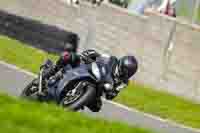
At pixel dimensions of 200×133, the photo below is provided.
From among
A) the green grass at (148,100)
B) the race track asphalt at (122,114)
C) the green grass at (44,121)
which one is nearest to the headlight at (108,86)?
the race track asphalt at (122,114)

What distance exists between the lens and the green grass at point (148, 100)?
A: 16297 millimetres

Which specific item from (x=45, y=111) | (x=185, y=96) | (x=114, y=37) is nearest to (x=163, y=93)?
(x=185, y=96)

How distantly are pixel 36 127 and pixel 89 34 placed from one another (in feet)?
53.7

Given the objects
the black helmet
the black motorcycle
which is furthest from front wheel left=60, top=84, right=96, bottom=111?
the black helmet

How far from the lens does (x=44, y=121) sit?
7.52 meters

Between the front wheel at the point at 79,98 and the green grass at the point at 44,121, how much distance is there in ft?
7.25

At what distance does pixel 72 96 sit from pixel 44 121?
3769 millimetres

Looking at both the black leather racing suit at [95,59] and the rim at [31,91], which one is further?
the rim at [31,91]

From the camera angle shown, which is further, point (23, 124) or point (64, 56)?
point (64, 56)

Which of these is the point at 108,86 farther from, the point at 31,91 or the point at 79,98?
the point at 31,91

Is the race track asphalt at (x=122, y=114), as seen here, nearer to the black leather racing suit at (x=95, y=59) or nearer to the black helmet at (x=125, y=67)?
the black leather racing suit at (x=95, y=59)

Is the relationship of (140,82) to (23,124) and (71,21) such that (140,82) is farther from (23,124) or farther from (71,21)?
(23,124)

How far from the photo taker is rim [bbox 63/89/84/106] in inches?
443

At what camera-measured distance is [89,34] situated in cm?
2352
